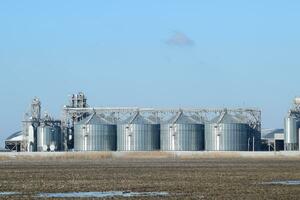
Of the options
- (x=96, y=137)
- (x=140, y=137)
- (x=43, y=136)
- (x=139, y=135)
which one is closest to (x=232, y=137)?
(x=140, y=137)

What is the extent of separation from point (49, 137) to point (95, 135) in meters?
9.96

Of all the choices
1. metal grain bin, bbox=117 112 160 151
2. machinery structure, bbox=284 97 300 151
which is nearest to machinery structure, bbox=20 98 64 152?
metal grain bin, bbox=117 112 160 151

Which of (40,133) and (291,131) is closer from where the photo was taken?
(291,131)

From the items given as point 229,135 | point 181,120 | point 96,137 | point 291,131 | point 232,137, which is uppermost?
point 181,120

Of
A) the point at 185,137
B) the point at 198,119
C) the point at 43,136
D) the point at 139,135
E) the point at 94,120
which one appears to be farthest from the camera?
the point at 43,136

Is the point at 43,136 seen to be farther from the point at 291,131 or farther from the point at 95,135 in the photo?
the point at 291,131

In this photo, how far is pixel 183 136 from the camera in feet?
494

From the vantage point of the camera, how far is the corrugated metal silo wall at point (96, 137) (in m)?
153

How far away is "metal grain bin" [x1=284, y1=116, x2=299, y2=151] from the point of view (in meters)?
144

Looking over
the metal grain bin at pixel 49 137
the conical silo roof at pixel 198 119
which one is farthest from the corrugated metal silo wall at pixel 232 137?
the metal grain bin at pixel 49 137

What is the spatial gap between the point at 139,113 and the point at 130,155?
11953 millimetres

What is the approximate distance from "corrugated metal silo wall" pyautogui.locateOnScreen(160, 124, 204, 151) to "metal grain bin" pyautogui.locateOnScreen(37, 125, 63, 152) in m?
20.9

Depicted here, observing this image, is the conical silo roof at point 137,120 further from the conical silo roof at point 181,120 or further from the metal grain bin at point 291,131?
the metal grain bin at point 291,131

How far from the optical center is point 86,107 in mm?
164375
